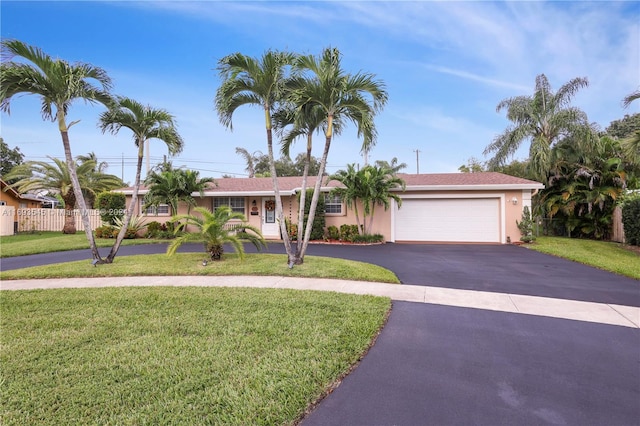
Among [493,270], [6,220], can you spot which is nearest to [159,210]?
[6,220]

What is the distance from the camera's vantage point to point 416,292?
19.1ft

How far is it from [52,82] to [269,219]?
10400 millimetres

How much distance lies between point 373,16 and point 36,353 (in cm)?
1143

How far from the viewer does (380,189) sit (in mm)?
13672

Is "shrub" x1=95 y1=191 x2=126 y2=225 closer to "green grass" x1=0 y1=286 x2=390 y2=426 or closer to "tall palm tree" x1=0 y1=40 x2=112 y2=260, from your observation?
"tall palm tree" x1=0 y1=40 x2=112 y2=260

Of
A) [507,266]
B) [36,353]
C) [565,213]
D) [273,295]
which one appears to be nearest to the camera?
[36,353]

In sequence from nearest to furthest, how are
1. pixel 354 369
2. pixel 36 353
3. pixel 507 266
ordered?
pixel 354 369 < pixel 36 353 < pixel 507 266

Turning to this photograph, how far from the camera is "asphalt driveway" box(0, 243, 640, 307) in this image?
19.6 feet

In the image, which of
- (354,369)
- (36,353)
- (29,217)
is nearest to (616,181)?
(354,369)

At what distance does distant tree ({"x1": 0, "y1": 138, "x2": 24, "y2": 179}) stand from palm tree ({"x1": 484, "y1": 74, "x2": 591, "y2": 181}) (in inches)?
1696

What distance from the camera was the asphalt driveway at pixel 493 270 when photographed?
598 cm

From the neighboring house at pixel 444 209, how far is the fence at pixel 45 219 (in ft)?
33.5

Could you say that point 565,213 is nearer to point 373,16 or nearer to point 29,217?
point 373,16

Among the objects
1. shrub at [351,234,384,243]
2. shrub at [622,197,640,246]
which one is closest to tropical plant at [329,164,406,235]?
shrub at [351,234,384,243]
